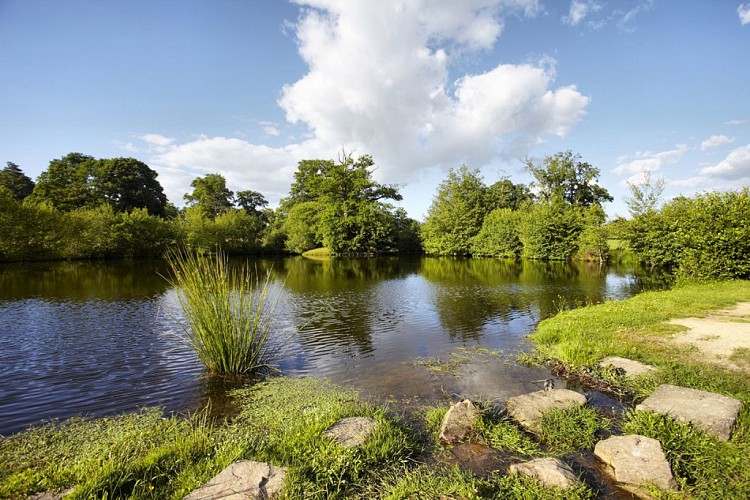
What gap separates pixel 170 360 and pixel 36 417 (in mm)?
2742

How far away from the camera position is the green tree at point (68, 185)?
146 feet

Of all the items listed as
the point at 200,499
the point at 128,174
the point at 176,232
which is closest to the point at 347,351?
the point at 200,499

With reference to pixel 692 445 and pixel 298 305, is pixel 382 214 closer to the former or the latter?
pixel 298 305

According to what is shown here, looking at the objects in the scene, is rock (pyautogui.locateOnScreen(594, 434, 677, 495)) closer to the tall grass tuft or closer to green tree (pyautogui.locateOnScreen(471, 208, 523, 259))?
the tall grass tuft

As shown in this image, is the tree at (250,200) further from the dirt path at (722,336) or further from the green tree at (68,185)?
the dirt path at (722,336)

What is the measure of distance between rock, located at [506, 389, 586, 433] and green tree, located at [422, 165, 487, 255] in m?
43.9

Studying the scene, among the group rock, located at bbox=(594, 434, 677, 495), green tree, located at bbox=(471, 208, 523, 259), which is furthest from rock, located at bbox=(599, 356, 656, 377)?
green tree, located at bbox=(471, 208, 523, 259)

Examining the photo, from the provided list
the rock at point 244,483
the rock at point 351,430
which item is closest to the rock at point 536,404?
the rock at point 351,430

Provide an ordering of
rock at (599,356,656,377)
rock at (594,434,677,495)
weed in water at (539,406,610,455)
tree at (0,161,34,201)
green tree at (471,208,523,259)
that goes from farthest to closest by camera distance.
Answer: tree at (0,161,34,201), green tree at (471,208,523,259), rock at (599,356,656,377), weed in water at (539,406,610,455), rock at (594,434,677,495)

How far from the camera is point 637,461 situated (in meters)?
3.71

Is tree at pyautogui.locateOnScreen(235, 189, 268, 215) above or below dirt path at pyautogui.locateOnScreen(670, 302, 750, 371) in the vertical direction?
above

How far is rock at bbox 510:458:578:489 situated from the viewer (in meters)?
3.44

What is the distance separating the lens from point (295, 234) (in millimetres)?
50188

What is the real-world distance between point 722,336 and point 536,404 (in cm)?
593
